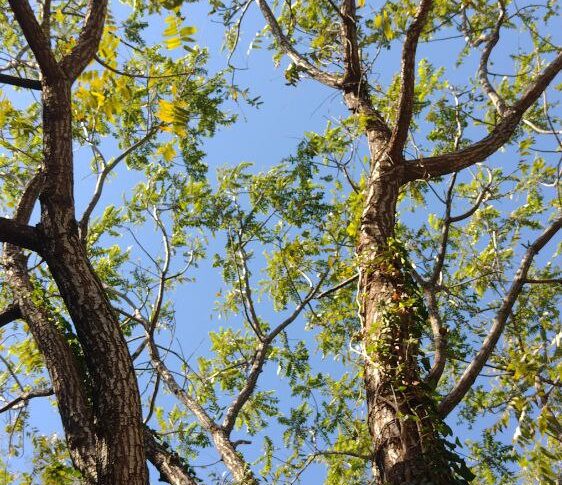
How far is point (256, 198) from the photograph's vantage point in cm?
701

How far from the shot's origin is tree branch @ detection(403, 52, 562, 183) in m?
3.86

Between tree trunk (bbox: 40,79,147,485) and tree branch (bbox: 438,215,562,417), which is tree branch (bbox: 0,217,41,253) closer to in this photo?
tree trunk (bbox: 40,79,147,485)

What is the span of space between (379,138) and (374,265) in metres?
1.34

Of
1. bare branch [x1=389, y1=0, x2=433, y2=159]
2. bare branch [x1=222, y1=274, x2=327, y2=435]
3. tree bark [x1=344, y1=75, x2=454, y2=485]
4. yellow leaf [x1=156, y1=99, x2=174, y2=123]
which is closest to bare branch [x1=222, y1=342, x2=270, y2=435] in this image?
bare branch [x1=222, y1=274, x2=327, y2=435]

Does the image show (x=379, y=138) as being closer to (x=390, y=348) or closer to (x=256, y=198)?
(x=390, y=348)

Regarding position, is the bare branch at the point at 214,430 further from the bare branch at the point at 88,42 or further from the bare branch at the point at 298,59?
the bare branch at the point at 298,59

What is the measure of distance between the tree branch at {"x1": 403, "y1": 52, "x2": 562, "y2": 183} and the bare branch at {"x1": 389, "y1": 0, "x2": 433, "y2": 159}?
0.66 ft

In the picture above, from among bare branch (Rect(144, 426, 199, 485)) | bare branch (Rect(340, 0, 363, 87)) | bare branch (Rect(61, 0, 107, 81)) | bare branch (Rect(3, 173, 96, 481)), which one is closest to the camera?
bare branch (Rect(3, 173, 96, 481))

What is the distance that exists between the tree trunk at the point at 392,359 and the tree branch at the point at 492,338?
1.28ft

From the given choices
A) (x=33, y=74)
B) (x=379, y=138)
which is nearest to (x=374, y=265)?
(x=379, y=138)

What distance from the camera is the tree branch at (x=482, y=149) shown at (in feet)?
12.7

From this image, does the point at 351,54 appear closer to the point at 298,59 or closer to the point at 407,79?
the point at 298,59

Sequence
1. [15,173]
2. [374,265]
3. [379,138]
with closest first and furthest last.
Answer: [374,265], [379,138], [15,173]

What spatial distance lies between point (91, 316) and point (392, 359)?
57.7 inches
